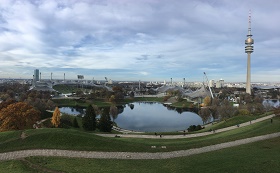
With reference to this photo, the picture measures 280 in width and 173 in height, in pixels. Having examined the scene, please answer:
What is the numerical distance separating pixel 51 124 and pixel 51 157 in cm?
2243

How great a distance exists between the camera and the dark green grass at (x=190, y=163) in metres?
13.3

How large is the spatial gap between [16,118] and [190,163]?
2376 centimetres

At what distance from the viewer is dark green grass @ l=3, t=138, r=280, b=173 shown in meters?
13.3

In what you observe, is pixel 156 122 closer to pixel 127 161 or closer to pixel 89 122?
pixel 89 122

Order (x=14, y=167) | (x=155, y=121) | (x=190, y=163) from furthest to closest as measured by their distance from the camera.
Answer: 1. (x=155, y=121)
2. (x=190, y=163)
3. (x=14, y=167)

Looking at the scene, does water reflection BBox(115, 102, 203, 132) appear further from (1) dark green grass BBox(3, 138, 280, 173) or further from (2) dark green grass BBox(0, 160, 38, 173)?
(2) dark green grass BBox(0, 160, 38, 173)

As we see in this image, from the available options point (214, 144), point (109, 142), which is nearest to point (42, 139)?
point (109, 142)

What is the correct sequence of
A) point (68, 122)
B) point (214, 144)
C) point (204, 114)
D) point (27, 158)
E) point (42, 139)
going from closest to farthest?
point (27, 158) < point (42, 139) < point (214, 144) < point (68, 122) < point (204, 114)

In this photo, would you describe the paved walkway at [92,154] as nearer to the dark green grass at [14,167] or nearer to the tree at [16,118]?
the dark green grass at [14,167]

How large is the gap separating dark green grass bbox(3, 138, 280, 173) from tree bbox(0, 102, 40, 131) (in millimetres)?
16158

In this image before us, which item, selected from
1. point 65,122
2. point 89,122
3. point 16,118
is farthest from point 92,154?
point 65,122

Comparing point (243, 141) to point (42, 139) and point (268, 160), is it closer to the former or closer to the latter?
point (268, 160)

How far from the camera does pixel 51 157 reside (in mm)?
15836

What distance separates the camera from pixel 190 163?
1473cm
